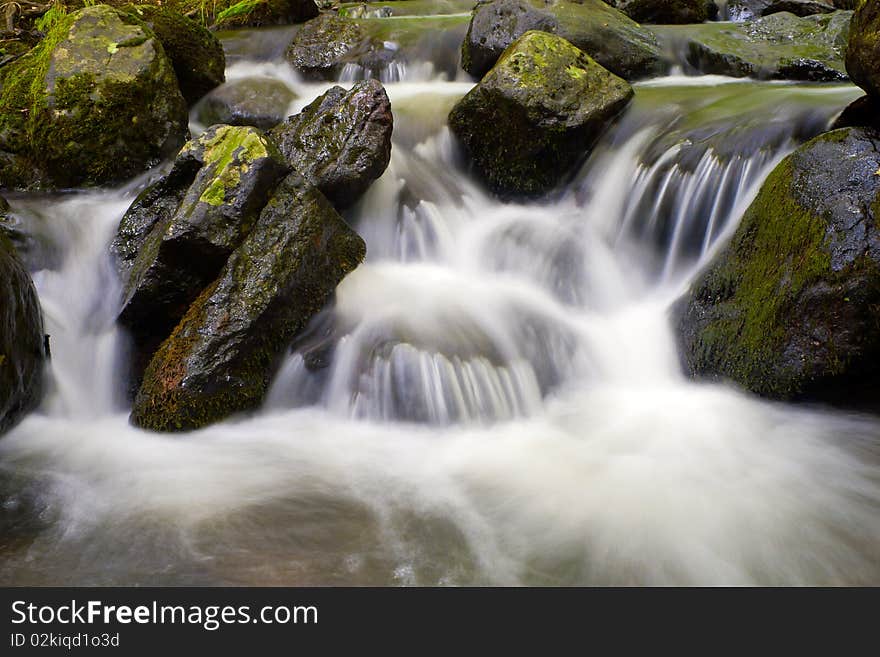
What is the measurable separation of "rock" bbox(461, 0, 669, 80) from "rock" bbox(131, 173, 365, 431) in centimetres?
397

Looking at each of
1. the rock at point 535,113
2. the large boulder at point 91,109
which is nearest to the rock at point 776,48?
the rock at point 535,113

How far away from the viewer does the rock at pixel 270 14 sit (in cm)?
981

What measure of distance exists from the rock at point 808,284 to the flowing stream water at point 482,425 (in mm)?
213

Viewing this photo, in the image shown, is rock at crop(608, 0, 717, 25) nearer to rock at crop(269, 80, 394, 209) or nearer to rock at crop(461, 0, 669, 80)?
rock at crop(461, 0, 669, 80)

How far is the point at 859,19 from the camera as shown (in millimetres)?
4164

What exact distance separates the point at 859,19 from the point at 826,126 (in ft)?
2.97

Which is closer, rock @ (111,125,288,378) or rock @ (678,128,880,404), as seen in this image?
rock @ (678,128,880,404)

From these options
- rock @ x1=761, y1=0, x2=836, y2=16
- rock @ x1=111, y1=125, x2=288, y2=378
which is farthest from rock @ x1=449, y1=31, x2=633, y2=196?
rock @ x1=761, y1=0, x2=836, y2=16

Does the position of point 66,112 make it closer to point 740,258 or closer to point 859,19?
point 740,258

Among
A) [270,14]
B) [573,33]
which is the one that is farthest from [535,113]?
[270,14]

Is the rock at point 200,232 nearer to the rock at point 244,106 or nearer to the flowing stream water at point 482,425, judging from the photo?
the flowing stream water at point 482,425

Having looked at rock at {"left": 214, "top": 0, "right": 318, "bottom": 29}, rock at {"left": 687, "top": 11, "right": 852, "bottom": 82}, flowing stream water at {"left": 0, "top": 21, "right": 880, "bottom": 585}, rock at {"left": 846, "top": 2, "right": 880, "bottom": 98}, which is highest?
rock at {"left": 846, "top": 2, "right": 880, "bottom": 98}

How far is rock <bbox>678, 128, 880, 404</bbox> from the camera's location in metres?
3.80
